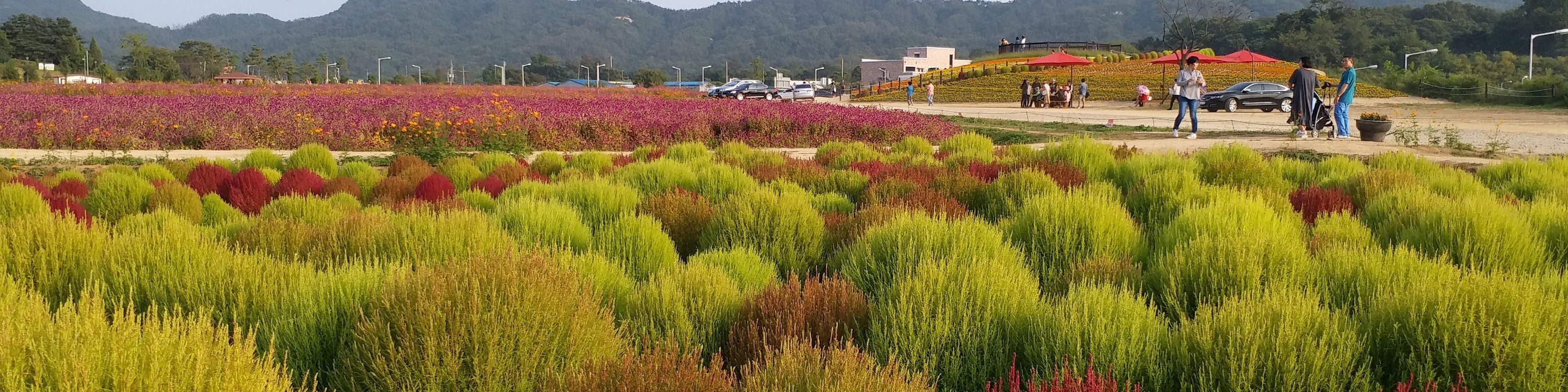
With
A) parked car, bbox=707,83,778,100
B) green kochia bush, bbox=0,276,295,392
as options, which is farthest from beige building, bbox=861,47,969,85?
green kochia bush, bbox=0,276,295,392

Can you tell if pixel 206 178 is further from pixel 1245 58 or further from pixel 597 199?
pixel 1245 58

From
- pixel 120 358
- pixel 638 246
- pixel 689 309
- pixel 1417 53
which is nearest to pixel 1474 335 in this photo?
pixel 689 309

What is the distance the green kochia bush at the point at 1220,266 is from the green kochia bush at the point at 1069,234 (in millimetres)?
230

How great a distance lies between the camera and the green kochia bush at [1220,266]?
3600 mm

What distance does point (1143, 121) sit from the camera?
75.2 ft

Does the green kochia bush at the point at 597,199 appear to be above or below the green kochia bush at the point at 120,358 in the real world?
above

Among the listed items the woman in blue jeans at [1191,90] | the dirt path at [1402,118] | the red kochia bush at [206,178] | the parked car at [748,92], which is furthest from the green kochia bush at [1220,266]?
the parked car at [748,92]

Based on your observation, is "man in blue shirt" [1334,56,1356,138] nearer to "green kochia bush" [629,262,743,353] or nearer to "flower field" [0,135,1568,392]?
"flower field" [0,135,1568,392]

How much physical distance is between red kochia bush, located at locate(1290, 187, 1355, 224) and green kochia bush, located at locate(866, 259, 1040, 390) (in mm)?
2942

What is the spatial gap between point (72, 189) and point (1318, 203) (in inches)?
286

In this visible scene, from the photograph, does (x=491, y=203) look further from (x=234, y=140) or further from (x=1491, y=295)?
(x=234, y=140)

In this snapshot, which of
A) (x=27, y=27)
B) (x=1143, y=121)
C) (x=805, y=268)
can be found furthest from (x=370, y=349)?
(x=27, y=27)

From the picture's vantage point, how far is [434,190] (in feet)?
20.3

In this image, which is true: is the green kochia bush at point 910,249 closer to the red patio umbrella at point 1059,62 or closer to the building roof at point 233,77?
the red patio umbrella at point 1059,62
